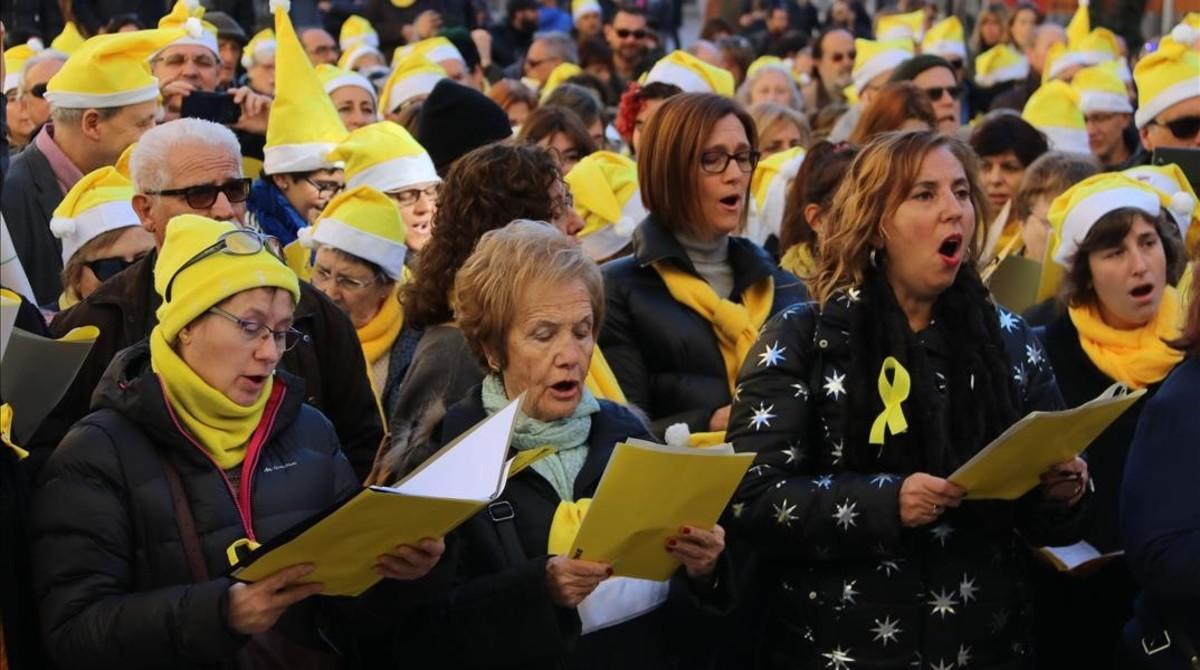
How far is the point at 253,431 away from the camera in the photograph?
14.3 ft

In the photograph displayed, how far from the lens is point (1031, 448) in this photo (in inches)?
177

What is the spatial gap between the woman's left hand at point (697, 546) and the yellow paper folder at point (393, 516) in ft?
1.67

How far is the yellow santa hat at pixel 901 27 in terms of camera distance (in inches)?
643

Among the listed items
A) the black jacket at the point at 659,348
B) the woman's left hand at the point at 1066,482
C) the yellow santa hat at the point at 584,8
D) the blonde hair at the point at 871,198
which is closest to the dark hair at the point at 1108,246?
the black jacket at the point at 659,348

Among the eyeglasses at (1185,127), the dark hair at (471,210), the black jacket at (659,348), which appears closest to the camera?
the dark hair at (471,210)

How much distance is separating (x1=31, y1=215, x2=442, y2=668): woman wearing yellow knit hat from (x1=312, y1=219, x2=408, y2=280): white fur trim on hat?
2083 mm

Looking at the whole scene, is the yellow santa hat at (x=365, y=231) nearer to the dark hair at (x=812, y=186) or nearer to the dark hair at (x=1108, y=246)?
the dark hair at (x=812, y=186)

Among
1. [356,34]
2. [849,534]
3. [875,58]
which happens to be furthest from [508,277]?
[356,34]

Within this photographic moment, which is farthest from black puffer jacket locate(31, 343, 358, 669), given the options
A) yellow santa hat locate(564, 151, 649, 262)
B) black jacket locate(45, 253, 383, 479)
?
yellow santa hat locate(564, 151, 649, 262)

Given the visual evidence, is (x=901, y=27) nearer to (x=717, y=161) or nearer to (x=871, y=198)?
(x=717, y=161)

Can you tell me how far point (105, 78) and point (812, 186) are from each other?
2606 millimetres

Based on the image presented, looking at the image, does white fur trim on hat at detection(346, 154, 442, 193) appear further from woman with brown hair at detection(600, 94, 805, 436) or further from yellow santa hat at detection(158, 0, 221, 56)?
woman with brown hair at detection(600, 94, 805, 436)

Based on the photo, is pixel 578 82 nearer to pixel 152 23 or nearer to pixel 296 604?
pixel 152 23

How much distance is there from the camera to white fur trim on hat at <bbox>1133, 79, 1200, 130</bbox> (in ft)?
31.4
